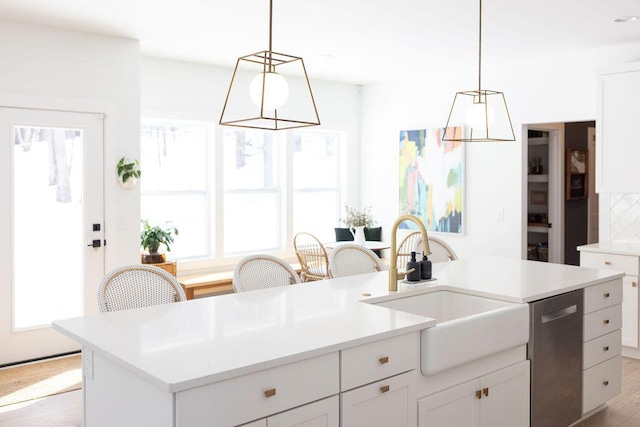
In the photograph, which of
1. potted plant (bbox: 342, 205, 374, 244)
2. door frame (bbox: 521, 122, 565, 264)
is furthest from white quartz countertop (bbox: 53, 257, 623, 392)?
door frame (bbox: 521, 122, 565, 264)

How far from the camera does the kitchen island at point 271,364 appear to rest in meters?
1.80

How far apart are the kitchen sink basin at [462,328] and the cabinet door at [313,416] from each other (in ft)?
1.60

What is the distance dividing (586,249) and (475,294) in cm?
247

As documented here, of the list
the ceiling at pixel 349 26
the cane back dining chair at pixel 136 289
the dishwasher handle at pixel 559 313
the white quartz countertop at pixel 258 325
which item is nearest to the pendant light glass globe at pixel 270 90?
the white quartz countertop at pixel 258 325

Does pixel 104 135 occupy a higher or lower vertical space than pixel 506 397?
higher

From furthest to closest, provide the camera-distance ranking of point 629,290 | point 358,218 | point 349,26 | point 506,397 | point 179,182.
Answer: point 358,218 → point 179,182 → point 629,290 → point 349,26 → point 506,397

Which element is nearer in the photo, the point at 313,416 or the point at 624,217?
the point at 313,416

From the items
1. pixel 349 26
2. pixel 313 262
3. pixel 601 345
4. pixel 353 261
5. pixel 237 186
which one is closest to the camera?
pixel 601 345

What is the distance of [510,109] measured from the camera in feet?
20.4

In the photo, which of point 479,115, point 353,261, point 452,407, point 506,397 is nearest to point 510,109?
point 479,115

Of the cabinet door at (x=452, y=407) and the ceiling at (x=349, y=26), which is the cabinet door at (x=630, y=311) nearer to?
the ceiling at (x=349, y=26)

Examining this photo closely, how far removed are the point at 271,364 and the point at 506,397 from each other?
4.65 feet

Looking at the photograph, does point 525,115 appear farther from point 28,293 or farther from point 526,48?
point 28,293

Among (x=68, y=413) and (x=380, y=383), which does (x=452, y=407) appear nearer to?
(x=380, y=383)
